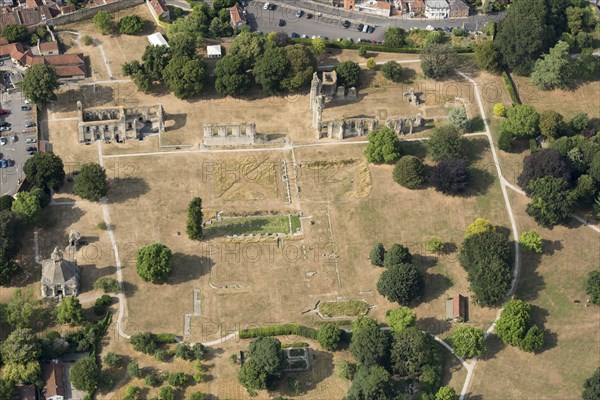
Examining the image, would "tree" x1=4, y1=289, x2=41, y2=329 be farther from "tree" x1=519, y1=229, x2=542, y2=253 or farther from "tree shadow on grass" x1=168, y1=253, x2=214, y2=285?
"tree" x1=519, y1=229, x2=542, y2=253

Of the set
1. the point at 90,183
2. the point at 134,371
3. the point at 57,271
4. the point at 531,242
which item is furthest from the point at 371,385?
the point at 90,183

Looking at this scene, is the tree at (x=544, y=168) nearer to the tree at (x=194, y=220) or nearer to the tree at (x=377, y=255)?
the tree at (x=377, y=255)

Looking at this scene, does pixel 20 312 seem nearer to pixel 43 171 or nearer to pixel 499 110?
pixel 43 171

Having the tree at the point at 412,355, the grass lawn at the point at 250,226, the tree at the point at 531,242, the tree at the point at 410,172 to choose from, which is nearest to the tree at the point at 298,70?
the tree at the point at 410,172

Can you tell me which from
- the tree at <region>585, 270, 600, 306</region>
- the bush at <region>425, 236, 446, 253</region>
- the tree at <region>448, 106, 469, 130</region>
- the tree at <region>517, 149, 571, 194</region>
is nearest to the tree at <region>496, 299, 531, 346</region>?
the tree at <region>585, 270, 600, 306</region>

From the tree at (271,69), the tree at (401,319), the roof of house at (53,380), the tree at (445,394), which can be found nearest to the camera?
the tree at (445,394)
